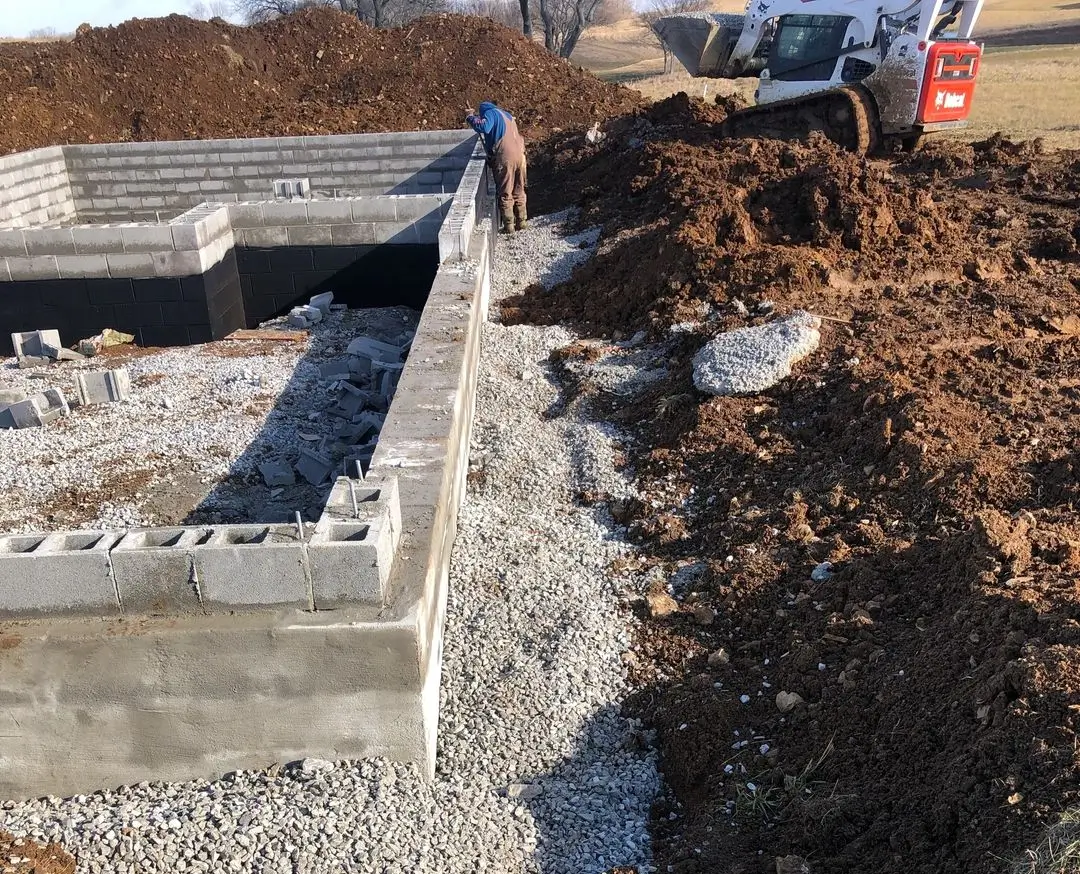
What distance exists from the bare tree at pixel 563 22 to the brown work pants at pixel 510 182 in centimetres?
2736

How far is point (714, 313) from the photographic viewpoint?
7.77 m

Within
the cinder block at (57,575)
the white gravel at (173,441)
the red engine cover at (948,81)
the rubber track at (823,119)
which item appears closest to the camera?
the cinder block at (57,575)

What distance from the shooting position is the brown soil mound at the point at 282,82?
19.0 meters

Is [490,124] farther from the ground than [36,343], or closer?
farther from the ground

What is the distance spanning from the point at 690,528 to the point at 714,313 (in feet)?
9.79

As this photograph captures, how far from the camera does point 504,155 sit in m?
11.6

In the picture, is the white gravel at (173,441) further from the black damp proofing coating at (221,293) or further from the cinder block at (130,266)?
the cinder block at (130,266)

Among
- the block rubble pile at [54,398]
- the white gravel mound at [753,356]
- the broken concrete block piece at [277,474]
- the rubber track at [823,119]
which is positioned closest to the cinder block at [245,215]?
the block rubble pile at [54,398]

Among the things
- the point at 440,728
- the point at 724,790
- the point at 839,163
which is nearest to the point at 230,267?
the point at 839,163

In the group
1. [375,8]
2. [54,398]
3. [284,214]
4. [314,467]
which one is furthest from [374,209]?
[375,8]

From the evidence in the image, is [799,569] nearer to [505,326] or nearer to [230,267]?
[505,326]

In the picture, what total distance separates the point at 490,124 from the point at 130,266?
15.6 ft

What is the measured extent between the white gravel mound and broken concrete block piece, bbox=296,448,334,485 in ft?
8.74

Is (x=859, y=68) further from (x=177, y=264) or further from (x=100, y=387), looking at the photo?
(x=100, y=387)
